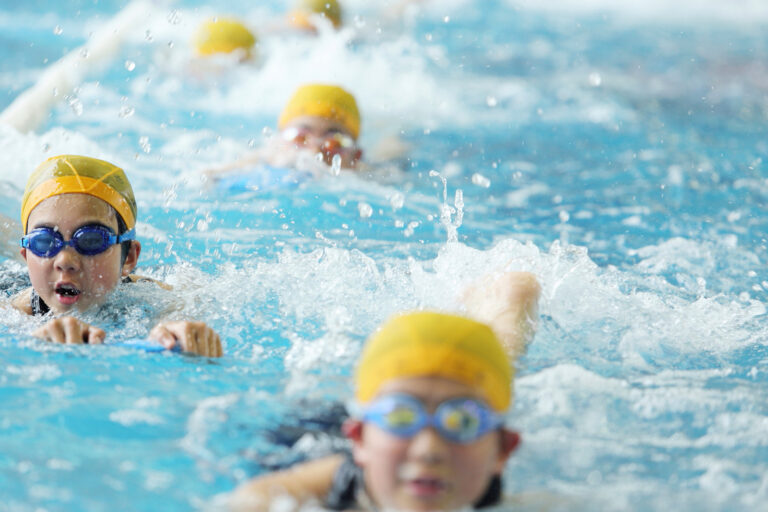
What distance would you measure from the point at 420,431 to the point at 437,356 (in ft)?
0.58

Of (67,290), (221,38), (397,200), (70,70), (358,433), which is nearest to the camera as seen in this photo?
(358,433)

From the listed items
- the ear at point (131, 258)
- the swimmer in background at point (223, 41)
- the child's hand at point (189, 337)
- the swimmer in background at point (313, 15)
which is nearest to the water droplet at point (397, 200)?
the ear at point (131, 258)

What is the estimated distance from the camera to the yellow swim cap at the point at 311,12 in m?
10.7

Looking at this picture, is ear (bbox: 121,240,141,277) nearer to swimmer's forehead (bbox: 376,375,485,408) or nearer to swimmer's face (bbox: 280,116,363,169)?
swimmer's forehead (bbox: 376,375,485,408)

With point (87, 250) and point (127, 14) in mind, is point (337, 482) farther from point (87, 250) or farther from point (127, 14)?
point (127, 14)

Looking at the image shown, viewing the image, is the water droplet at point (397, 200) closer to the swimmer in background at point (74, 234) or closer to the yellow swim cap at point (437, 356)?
the swimmer in background at point (74, 234)

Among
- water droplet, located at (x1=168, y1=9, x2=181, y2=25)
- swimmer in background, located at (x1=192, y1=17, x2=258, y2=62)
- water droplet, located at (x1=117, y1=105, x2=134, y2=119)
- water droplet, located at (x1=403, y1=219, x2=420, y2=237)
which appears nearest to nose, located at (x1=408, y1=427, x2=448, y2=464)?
water droplet, located at (x1=403, y1=219, x2=420, y2=237)

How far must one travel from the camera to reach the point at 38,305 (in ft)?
12.6

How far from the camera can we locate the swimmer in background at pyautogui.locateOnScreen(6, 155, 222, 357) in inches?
143

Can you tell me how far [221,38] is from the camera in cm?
932

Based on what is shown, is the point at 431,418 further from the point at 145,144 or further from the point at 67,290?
the point at 145,144

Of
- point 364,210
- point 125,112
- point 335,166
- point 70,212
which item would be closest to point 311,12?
point 125,112

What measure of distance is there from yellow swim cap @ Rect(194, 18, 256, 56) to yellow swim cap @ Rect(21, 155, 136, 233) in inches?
223

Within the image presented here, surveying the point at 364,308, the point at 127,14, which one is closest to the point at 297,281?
the point at 364,308
